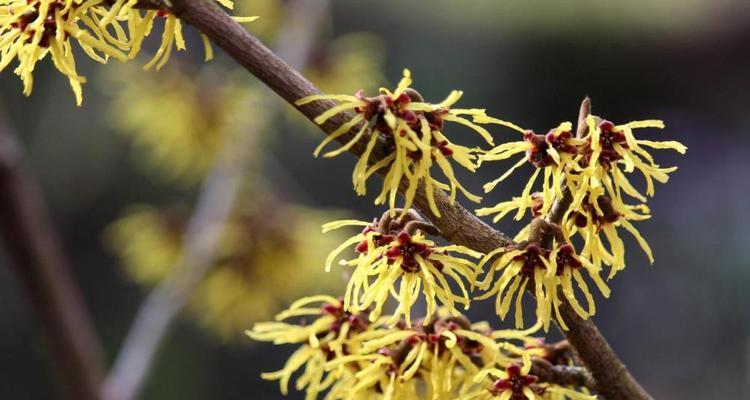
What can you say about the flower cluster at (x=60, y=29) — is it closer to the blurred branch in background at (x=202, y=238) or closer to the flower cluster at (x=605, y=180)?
the flower cluster at (x=605, y=180)

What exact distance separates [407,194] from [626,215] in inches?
5.1

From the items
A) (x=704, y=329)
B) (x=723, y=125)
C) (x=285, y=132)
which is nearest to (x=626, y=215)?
(x=704, y=329)

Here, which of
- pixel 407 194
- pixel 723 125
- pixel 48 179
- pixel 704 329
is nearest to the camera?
pixel 407 194

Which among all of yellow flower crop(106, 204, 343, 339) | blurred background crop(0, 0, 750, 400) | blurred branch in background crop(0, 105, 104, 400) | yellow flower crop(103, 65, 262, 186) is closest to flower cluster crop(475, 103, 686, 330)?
blurred branch in background crop(0, 105, 104, 400)

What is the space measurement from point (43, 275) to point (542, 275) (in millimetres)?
726

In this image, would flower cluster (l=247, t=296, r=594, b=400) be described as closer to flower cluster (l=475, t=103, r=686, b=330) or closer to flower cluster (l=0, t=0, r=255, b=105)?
flower cluster (l=475, t=103, r=686, b=330)

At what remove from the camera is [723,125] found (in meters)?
3.86

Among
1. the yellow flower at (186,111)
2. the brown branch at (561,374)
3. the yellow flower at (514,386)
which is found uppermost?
the yellow flower at (186,111)

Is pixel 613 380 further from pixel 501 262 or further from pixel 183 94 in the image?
pixel 183 94

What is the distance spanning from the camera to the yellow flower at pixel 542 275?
49 centimetres

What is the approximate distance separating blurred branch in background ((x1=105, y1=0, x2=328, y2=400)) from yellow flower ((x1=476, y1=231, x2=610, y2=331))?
0.82 metres

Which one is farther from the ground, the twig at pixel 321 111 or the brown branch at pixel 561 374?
the twig at pixel 321 111

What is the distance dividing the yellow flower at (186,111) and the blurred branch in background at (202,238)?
3cm

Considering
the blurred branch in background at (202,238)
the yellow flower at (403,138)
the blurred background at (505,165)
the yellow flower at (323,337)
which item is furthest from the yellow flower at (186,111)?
the yellow flower at (403,138)
